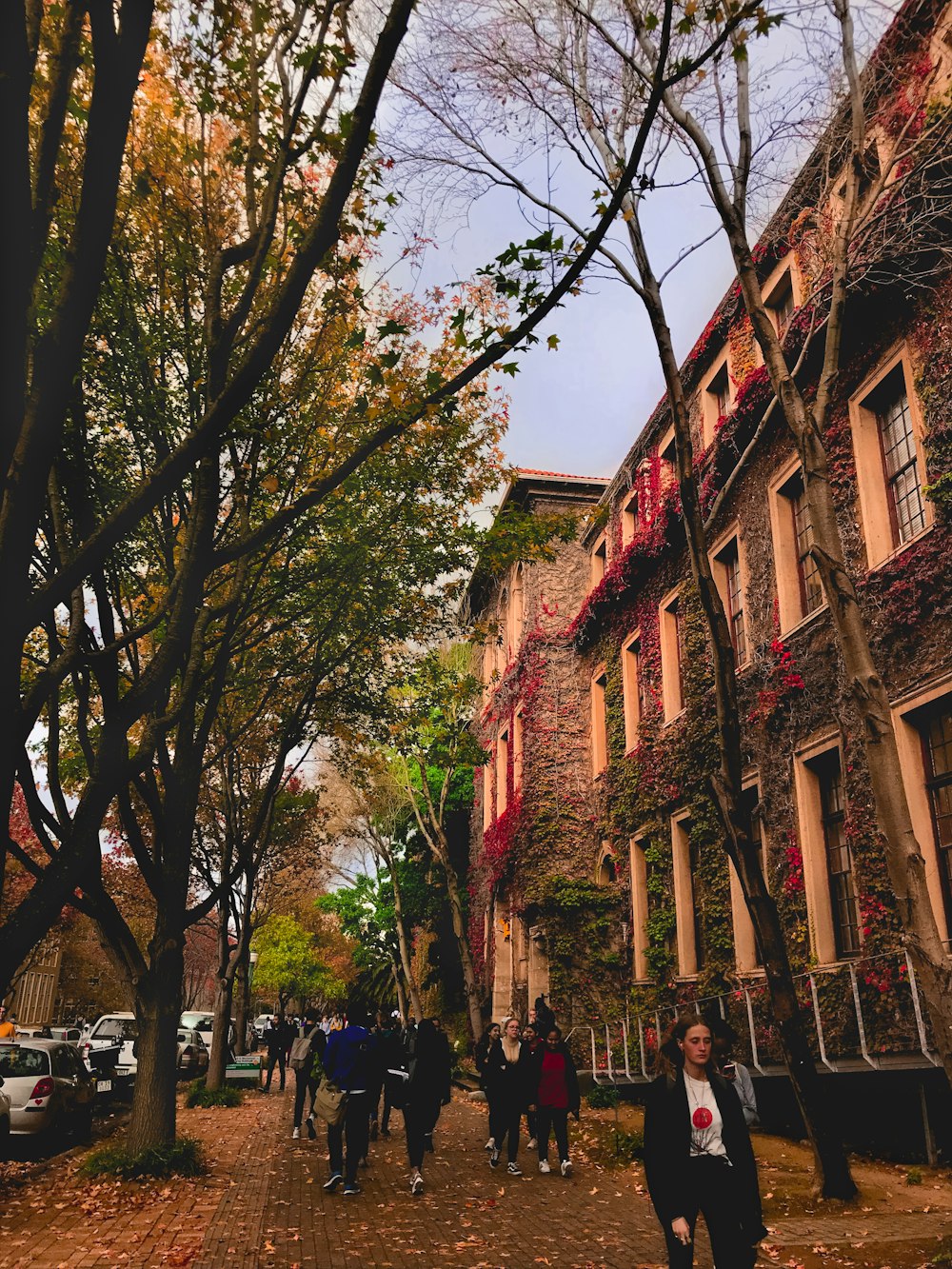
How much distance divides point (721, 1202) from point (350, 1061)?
669cm

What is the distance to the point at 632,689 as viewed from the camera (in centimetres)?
2111

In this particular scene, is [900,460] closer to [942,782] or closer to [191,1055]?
[942,782]

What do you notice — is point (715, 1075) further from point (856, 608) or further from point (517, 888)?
point (517, 888)

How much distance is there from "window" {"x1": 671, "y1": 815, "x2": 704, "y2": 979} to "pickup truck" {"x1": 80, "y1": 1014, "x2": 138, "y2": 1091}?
10570 mm

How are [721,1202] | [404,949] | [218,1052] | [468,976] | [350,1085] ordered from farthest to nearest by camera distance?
[404,949] < [468,976] < [218,1052] < [350,1085] < [721,1202]

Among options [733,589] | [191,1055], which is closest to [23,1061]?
[733,589]

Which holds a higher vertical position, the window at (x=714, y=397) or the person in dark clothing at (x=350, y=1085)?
the window at (x=714, y=397)

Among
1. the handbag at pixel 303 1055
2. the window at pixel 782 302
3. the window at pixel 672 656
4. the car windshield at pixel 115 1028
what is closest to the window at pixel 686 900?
the window at pixel 672 656

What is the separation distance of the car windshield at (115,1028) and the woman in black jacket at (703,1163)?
2676 centimetres

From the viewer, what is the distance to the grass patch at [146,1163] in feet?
35.4

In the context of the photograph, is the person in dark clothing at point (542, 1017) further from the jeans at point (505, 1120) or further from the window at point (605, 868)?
the window at point (605, 868)

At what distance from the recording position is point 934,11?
1091 centimetres

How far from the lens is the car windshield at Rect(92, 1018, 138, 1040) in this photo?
92.5 ft

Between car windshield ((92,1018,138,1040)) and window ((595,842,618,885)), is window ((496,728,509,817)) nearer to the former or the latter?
window ((595,842,618,885))
